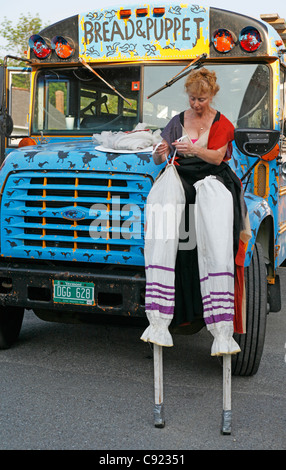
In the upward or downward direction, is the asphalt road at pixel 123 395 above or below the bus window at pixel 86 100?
below

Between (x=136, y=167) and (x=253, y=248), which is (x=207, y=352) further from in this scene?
(x=136, y=167)

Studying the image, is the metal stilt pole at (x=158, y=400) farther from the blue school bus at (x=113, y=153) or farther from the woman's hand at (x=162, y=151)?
the woman's hand at (x=162, y=151)

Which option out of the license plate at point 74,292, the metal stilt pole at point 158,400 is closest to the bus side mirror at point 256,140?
the license plate at point 74,292

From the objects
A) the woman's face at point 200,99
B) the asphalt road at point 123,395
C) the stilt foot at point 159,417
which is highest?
the woman's face at point 200,99

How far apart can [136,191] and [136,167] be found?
0.16m

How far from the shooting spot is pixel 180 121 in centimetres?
402

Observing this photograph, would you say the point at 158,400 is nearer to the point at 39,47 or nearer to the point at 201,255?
the point at 201,255

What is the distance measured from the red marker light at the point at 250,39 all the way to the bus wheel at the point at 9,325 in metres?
2.63

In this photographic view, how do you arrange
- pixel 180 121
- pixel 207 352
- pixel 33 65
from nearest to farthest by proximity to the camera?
pixel 180 121
pixel 207 352
pixel 33 65

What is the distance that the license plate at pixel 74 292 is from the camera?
14.4 ft

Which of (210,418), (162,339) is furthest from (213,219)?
(210,418)

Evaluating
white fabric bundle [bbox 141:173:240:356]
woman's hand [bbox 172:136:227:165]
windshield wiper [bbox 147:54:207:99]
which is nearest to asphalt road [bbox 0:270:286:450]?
white fabric bundle [bbox 141:173:240:356]

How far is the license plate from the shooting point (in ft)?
14.4

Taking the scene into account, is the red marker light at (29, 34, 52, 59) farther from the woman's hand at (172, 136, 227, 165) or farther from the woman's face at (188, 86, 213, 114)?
the woman's hand at (172, 136, 227, 165)
